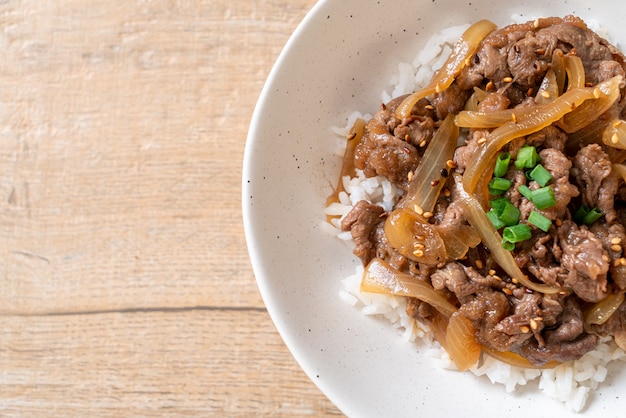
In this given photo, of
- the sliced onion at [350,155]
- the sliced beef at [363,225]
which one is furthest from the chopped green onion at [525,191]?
the sliced onion at [350,155]

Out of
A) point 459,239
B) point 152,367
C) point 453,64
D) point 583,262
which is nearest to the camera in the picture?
point 583,262

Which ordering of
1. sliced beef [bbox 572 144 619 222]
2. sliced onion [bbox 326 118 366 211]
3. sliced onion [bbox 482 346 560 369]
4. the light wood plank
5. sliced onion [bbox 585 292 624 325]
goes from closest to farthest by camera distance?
1. sliced beef [bbox 572 144 619 222]
2. sliced onion [bbox 585 292 624 325]
3. sliced onion [bbox 482 346 560 369]
4. sliced onion [bbox 326 118 366 211]
5. the light wood plank

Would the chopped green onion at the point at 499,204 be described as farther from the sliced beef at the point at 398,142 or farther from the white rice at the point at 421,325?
the white rice at the point at 421,325

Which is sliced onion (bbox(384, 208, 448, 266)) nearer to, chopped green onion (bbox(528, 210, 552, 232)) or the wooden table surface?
chopped green onion (bbox(528, 210, 552, 232))

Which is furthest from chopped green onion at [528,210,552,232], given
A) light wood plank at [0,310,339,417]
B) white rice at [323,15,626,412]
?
light wood plank at [0,310,339,417]

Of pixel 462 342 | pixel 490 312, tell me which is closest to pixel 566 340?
pixel 490 312

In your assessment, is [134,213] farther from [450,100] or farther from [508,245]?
[508,245]
